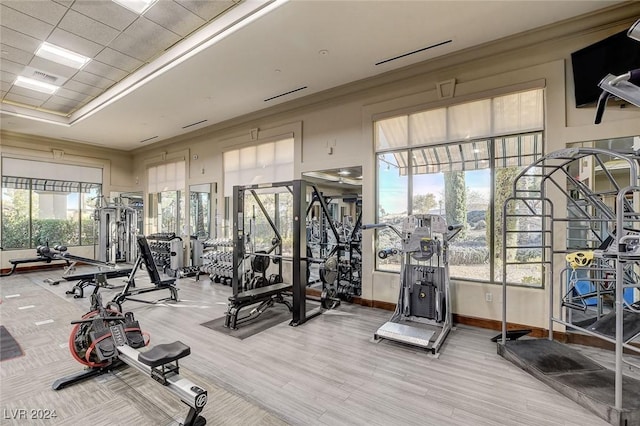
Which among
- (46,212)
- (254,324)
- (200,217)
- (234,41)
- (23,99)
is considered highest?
(23,99)

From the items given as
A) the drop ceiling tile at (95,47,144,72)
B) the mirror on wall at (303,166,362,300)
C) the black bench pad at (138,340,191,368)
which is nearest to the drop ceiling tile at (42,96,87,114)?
the drop ceiling tile at (95,47,144,72)

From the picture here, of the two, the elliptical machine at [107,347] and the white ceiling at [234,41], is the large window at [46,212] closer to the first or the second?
the white ceiling at [234,41]

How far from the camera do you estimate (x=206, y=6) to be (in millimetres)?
3887

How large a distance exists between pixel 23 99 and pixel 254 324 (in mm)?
7727

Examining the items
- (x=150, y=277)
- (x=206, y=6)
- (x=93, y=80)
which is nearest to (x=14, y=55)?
(x=93, y=80)

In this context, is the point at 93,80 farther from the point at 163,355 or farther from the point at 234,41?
the point at 163,355

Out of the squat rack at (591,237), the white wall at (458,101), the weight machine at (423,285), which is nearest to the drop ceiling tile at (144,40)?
the white wall at (458,101)

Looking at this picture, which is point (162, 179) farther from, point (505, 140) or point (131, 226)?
point (505, 140)

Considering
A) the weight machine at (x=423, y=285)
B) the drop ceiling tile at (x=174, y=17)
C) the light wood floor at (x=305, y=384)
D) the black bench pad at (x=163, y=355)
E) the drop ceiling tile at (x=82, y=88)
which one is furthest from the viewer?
the drop ceiling tile at (x=82, y=88)

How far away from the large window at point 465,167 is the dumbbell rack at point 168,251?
234 inches

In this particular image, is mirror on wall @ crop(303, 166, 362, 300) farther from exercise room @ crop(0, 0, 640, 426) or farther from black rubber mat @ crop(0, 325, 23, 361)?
black rubber mat @ crop(0, 325, 23, 361)

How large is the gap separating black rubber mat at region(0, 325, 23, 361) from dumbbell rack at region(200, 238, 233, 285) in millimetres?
3605

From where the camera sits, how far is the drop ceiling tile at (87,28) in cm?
406

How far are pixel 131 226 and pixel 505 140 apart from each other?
32.2ft
